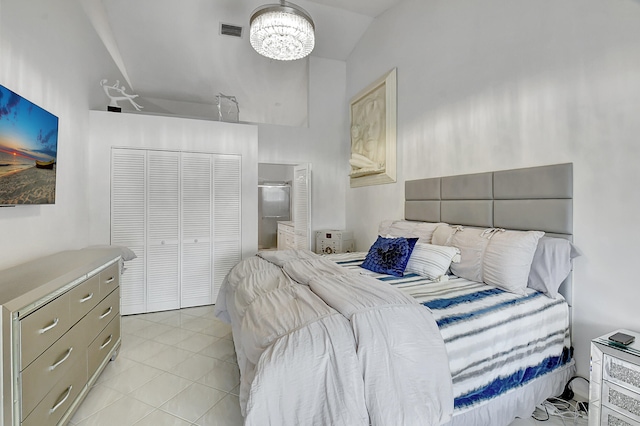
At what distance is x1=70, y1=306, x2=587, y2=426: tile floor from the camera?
1.75 meters

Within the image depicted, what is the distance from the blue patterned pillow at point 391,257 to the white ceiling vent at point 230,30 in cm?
361

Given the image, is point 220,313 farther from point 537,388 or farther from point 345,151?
point 345,151

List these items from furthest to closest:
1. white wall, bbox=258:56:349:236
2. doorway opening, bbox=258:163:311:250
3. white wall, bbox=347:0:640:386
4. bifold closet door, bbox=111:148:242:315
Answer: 1. doorway opening, bbox=258:163:311:250
2. white wall, bbox=258:56:349:236
3. bifold closet door, bbox=111:148:242:315
4. white wall, bbox=347:0:640:386

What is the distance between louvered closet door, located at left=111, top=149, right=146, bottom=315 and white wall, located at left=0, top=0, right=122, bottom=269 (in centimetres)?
30

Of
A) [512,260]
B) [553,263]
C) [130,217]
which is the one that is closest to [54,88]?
[130,217]

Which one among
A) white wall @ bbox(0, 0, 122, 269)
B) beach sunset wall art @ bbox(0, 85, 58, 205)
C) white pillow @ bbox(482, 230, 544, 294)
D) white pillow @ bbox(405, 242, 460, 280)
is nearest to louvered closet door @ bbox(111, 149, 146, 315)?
white wall @ bbox(0, 0, 122, 269)

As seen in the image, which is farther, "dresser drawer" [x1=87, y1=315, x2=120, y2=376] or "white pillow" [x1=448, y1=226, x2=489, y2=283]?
"white pillow" [x1=448, y1=226, x2=489, y2=283]

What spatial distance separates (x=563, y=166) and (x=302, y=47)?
243cm

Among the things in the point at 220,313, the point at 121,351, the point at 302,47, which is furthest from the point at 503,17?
the point at 121,351

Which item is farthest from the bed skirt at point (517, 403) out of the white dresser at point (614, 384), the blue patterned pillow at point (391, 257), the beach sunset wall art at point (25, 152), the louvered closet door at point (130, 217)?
the louvered closet door at point (130, 217)

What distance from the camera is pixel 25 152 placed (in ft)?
5.82

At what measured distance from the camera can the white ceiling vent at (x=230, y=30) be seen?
398 cm

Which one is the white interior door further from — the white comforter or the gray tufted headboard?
the white comforter

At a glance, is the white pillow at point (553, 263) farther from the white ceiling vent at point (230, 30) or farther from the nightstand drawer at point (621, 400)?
the white ceiling vent at point (230, 30)
